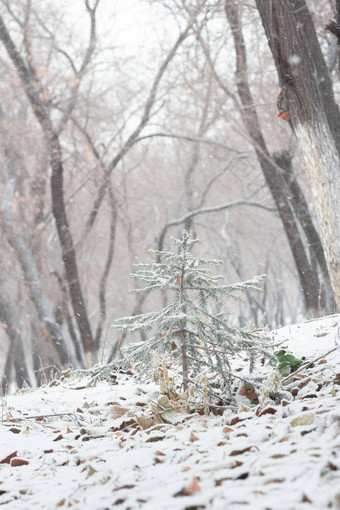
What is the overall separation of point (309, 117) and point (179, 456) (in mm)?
3964

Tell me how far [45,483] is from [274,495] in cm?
124

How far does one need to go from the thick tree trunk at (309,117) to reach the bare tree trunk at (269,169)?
4.40 meters

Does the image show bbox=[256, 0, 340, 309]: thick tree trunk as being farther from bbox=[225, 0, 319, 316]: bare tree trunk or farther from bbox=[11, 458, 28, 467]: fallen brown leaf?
bbox=[225, 0, 319, 316]: bare tree trunk

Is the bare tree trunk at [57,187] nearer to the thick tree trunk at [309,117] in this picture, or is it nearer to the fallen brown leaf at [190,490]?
the thick tree trunk at [309,117]

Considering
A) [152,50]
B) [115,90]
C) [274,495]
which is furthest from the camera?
[115,90]

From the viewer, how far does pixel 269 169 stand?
34.6 feet

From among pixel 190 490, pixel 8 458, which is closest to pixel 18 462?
pixel 8 458

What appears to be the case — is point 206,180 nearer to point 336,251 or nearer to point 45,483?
point 336,251

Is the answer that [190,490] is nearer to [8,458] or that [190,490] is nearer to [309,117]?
[8,458]

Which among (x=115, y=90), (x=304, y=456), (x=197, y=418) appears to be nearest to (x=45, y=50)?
(x=115, y=90)

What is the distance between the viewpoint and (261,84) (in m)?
11.7

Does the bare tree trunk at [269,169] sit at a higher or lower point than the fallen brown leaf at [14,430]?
higher

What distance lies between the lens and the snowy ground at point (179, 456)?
1842 mm

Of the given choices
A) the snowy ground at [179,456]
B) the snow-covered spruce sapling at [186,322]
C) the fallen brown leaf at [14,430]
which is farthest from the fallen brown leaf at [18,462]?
the snow-covered spruce sapling at [186,322]
